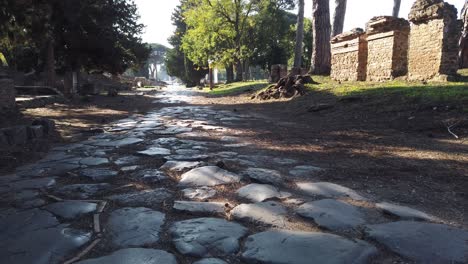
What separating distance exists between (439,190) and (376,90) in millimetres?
6678

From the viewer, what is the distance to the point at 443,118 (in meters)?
6.09

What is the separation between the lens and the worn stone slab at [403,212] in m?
2.37

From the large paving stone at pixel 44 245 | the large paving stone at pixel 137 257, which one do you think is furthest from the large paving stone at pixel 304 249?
the large paving stone at pixel 44 245

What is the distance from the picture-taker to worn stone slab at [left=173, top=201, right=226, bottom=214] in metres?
2.54

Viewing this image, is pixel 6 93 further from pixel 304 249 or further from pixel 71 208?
pixel 304 249

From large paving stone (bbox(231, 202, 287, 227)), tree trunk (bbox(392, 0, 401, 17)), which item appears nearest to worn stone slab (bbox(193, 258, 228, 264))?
large paving stone (bbox(231, 202, 287, 227))

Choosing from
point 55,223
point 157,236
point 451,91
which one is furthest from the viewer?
point 451,91

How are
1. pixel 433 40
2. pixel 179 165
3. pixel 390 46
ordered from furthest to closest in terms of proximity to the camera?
pixel 390 46, pixel 433 40, pixel 179 165

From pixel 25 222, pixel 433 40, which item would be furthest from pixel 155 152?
pixel 433 40

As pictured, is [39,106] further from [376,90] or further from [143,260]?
[143,260]

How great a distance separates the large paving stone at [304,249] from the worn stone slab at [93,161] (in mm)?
2508

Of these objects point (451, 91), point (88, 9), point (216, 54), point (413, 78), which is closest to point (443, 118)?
point (451, 91)

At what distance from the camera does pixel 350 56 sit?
12969 millimetres

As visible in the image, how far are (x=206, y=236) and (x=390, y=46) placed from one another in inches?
421
